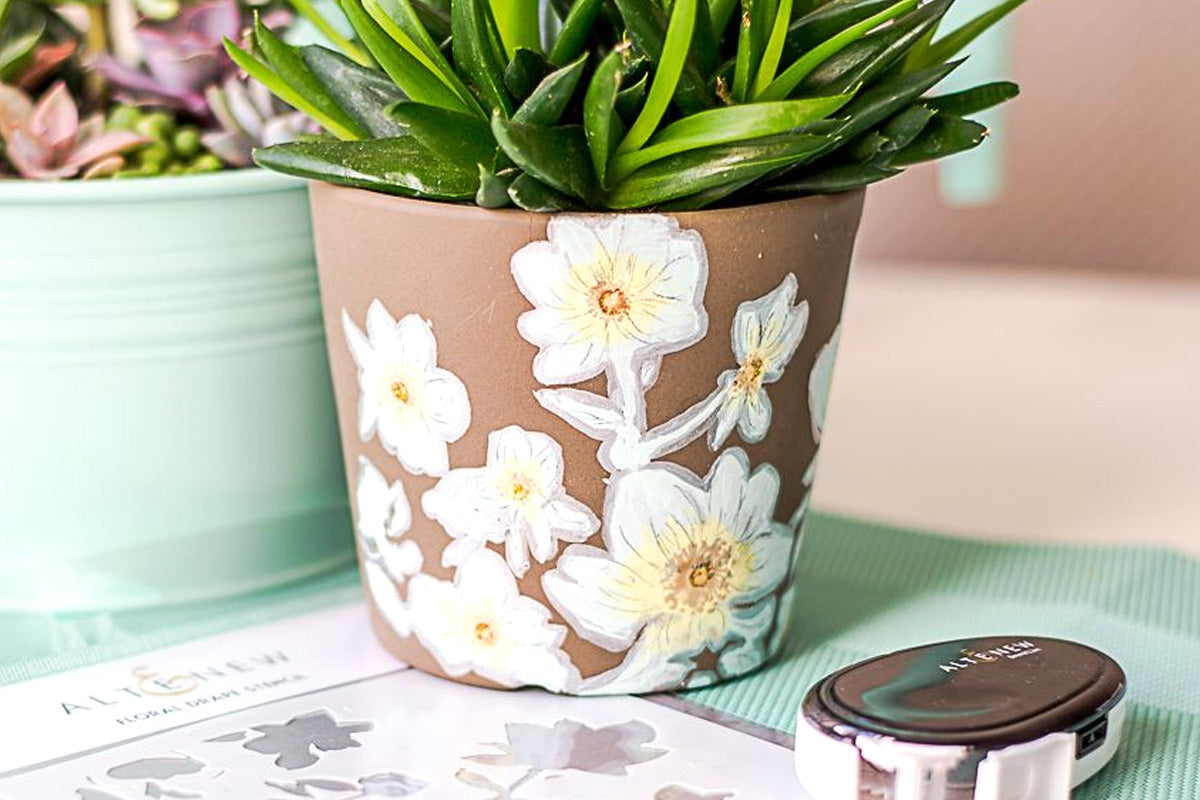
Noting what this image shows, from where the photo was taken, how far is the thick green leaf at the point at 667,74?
1.17 feet

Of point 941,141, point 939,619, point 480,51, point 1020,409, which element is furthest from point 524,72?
point 1020,409

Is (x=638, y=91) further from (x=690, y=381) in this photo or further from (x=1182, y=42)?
(x=1182, y=42)

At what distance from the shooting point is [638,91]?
14.8 inches

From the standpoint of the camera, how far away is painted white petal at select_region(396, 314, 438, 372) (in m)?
0.40

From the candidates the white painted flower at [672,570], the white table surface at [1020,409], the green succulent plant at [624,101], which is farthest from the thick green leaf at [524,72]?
the white table surface at [1020,409]

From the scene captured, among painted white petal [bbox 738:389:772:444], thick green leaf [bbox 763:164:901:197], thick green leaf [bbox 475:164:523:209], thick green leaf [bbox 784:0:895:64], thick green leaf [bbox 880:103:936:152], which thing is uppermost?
thick green leaf [bbox 784:0:895:64]

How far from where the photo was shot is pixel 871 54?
1.28 feet

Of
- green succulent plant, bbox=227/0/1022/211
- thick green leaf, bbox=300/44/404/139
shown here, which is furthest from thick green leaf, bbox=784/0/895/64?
thick green leaf, bbox=300/44/404/139

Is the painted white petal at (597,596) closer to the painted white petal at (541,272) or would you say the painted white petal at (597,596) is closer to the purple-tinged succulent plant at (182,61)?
the painted white petal at (541,272)

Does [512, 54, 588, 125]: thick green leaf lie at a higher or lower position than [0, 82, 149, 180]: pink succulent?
higher

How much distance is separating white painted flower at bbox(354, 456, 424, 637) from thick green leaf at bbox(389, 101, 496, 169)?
0.10m

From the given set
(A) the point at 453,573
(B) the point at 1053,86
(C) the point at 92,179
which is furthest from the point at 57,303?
(B) the point at 1053,86

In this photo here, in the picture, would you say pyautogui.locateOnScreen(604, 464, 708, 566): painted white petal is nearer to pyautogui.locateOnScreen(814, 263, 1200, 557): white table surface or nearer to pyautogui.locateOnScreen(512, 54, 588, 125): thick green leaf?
pyautogui.locateOnScreen(512, 54, 588, 125): thick green leaf

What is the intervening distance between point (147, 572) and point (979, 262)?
0.78 m
